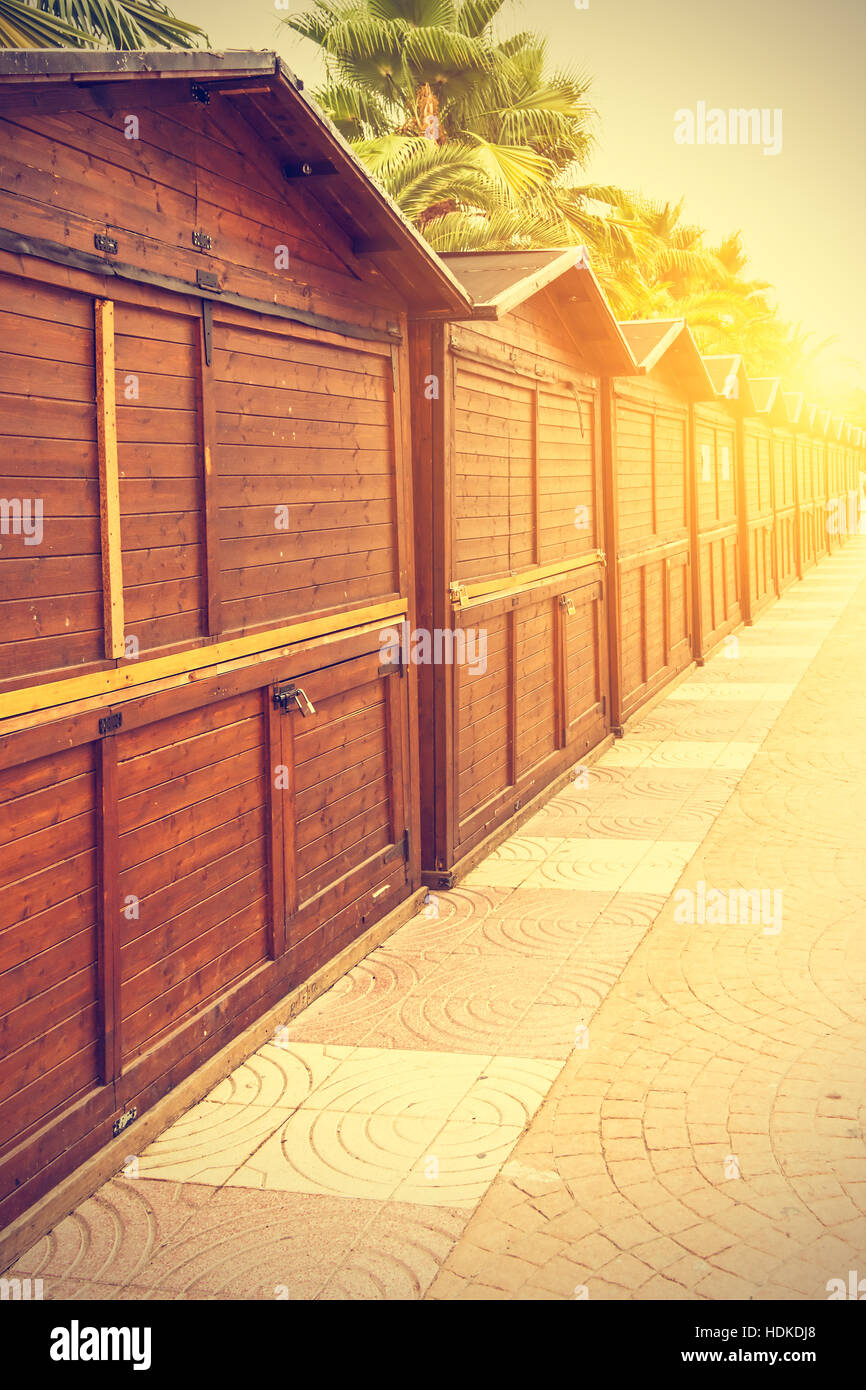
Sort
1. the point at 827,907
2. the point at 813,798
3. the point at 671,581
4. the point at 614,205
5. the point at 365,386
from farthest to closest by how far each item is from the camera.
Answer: the point at 614,205 < the point at 671,581 < the point at 813,798 < the point at 827,907 < the point at 365,386

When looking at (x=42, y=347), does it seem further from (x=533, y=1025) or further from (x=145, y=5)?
(x=145, y=5)

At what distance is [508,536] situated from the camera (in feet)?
31.5

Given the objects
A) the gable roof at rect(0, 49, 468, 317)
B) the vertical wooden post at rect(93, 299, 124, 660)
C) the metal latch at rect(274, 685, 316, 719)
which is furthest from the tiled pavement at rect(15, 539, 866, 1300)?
the gable roof at rect(0, 49, 468, 317)

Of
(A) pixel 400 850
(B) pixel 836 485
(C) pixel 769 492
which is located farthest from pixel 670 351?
(B) pixel 836 485

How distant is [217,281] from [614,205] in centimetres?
2445

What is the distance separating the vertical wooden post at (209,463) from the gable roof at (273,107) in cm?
90

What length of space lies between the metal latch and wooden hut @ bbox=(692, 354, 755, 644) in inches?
497

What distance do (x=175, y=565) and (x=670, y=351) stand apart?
1165 cm

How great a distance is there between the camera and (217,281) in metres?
5.43

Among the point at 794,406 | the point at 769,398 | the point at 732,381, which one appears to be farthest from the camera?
the point at 794,406

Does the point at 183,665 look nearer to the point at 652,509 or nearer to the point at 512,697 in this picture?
the point at 512,697

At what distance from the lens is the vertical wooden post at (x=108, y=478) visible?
15.1 ft

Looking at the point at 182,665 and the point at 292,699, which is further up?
the point at 182,665

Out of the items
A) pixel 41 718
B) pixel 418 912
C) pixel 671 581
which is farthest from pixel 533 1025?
pixel 671 581
